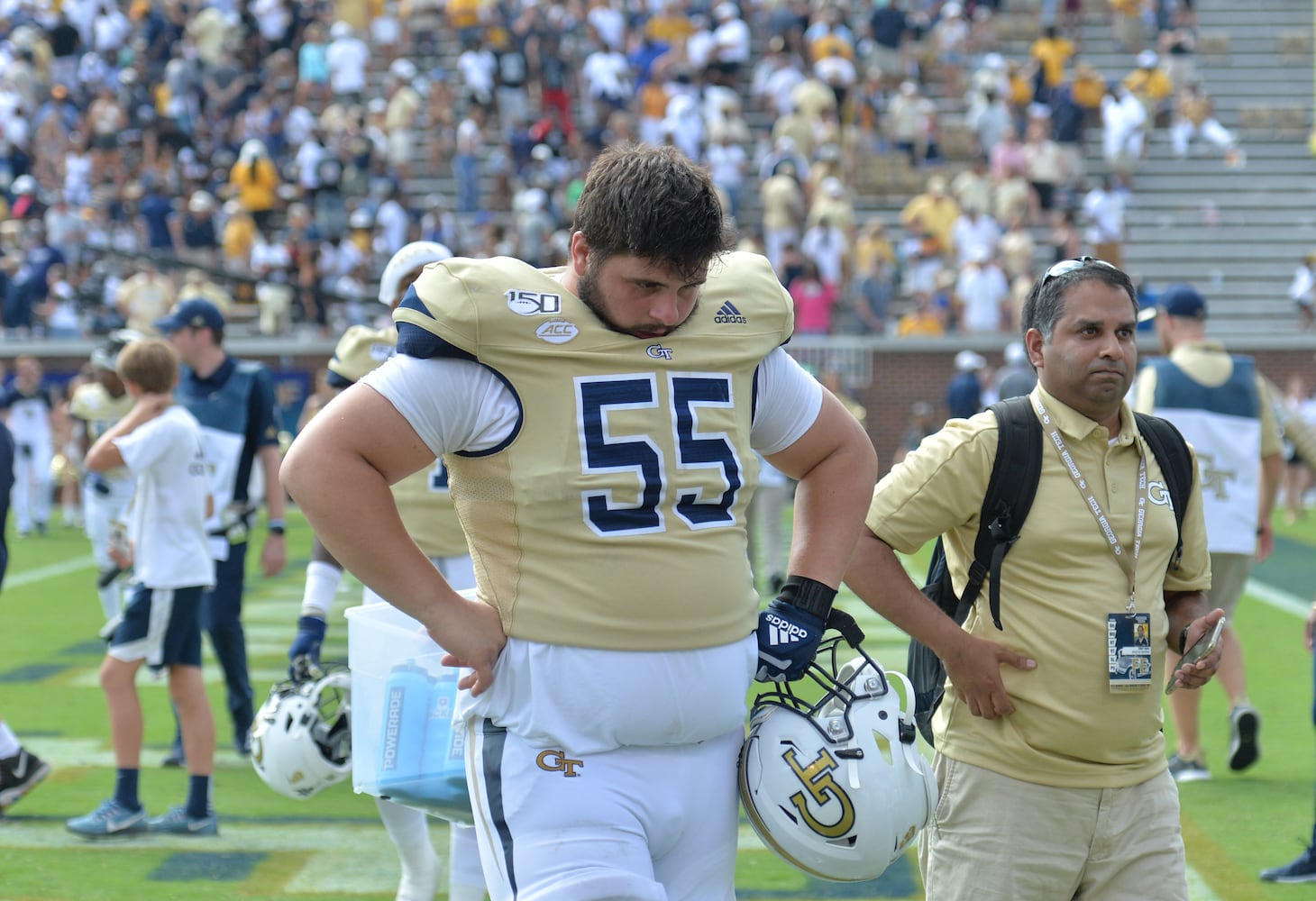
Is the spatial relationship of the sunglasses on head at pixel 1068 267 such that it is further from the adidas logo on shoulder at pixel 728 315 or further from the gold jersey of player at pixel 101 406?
the gold jersey of player at pixel 101 406

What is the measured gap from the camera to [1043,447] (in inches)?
138

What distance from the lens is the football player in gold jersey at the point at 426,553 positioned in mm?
4535

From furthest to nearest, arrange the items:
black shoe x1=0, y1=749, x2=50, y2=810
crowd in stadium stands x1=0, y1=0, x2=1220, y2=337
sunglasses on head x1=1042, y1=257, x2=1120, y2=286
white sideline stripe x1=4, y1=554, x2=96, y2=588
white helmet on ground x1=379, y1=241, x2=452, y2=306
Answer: crowd in stadium stands x1=0, y1=0, x2=1220, y2=337
white sideline stripe x1=4, y1=554, x2=96, y2=588
black shoe x1=0, y1=749, x2=50, y2=810
white helmet on ground x1=379, y1=241, x2=452, y2=306
sunglasses on head x1=1042, y1=257, x2=1120, y2=286

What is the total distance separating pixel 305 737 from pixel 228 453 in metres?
2.84

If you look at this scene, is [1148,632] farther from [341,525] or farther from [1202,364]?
[1202,364]

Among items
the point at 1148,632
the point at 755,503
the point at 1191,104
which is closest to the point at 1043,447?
the point at 1148,632

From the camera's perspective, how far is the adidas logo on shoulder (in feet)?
9.87

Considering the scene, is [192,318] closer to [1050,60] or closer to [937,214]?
[937,214]

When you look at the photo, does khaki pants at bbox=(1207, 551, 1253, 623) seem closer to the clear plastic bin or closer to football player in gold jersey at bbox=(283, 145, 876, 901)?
the clear plastic bin

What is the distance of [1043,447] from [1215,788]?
3974 millimetres

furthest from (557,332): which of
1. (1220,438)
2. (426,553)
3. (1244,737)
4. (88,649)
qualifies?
(88,649)

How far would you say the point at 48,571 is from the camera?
14.2 metres

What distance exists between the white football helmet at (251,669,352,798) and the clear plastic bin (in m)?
1.10

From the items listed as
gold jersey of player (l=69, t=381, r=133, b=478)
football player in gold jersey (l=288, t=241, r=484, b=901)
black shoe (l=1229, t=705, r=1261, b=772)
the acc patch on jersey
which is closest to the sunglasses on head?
the acc patch on jersey
